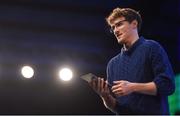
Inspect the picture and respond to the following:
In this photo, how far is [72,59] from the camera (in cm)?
596

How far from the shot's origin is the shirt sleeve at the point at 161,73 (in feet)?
5.97

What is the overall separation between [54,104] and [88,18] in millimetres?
1581

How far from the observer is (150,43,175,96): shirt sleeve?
1820mm

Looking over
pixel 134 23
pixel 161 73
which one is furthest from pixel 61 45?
pixel 161 73

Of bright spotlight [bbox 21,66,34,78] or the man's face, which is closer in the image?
the man's face

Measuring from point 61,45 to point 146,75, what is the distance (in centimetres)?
399

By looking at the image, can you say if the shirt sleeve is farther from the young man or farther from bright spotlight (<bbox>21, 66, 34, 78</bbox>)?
Answer: bright spotlight (<bbox>21, 66, 34, 78</bbox>)

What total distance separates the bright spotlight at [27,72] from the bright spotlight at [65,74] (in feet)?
1.37

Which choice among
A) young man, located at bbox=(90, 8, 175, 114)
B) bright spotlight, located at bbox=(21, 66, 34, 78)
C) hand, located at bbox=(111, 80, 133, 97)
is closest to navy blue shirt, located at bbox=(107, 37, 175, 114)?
young man, located at bbox=(90, 8, 175, 114)

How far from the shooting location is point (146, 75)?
1.92 m

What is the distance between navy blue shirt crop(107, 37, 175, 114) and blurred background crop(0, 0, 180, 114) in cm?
309

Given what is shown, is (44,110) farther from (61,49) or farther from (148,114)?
(148,114)

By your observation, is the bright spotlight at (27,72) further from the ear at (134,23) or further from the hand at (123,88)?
the hand at (123,88)

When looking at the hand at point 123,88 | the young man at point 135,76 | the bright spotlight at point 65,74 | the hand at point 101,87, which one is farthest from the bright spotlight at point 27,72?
the hand at point 123,88
